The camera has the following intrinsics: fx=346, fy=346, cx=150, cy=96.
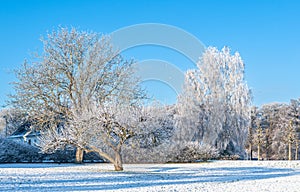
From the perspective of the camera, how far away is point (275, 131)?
34.9m

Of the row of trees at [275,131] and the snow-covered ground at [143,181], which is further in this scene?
the row of trees at [275,131]

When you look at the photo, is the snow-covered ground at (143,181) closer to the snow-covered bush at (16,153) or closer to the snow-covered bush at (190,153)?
the snow-covered bush at (16,153)

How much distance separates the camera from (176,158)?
73.4ft

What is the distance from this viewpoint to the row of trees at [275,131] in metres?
32.1

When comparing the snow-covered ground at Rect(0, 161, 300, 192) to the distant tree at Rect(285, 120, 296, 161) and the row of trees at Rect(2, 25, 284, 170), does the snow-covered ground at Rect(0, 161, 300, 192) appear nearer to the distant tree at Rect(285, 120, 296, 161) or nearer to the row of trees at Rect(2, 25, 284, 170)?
the row of trees at Rect(2, 25, 284, 170)

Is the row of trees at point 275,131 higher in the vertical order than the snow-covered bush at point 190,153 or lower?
higher

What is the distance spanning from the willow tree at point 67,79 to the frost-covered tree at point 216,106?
5.42 meters

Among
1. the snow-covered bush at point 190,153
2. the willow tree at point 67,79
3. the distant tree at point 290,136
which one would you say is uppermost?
the willow tree at point 67,79

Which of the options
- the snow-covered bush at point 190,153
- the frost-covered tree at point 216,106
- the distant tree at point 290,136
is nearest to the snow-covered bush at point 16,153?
the snow-covered bush at point 190,153

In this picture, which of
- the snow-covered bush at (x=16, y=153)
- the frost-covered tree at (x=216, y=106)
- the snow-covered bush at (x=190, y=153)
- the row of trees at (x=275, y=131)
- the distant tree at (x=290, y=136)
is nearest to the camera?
the snow-covered bush at (x=16, y=153)

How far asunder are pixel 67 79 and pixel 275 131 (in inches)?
928

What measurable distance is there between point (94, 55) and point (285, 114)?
2364 cm

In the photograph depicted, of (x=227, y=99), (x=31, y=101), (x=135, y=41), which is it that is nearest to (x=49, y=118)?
(x=31, y=101)

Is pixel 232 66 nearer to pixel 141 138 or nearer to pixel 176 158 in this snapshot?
pixel 176 158
